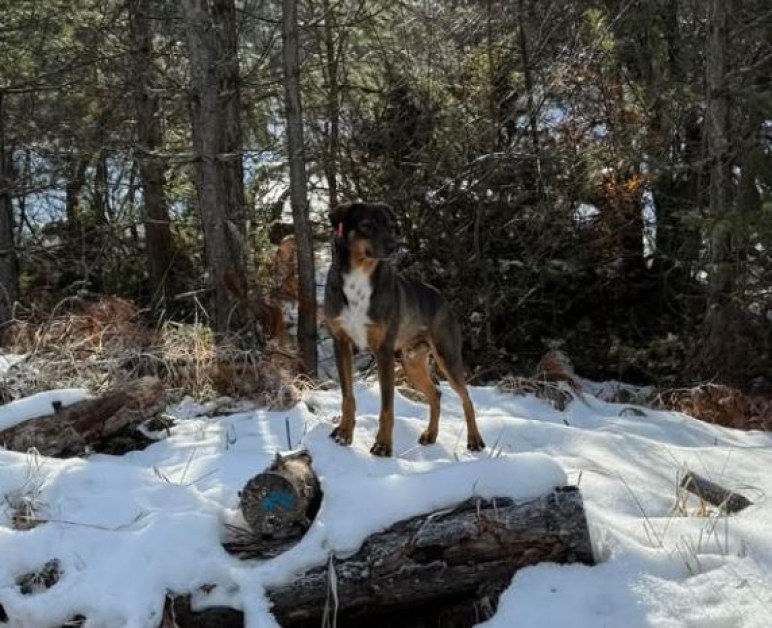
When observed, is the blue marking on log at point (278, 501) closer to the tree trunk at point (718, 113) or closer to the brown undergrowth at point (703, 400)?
the brown undergrowth at point (703, 400)

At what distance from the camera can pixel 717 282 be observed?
33.6 ft

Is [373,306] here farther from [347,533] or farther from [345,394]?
[347,533]

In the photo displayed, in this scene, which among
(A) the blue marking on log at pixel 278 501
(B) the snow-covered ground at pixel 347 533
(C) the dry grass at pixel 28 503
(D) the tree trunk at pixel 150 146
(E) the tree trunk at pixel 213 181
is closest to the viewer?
(B) the snow-covered ground at pixel 347 533

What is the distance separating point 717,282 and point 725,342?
692 mm

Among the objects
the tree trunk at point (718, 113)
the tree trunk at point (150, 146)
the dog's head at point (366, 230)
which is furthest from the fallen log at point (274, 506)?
the tree trunk at point (150, 146)

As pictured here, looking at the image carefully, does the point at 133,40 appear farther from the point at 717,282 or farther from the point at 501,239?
the point at 717,282

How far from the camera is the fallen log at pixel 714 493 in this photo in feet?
15.4

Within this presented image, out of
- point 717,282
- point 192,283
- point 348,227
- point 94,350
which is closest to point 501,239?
point 717,282

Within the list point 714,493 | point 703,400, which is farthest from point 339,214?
point 703,400

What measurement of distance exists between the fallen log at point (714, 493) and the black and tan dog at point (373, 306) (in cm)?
151

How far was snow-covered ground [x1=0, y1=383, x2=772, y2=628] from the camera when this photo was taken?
369 cm

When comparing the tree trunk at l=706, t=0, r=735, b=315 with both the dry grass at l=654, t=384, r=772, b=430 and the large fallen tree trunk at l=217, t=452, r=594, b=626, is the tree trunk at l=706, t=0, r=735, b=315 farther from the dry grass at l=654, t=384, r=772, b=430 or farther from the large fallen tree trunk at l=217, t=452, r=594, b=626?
the large fallen tree trunk at l=217, t=452, r=594, b=626

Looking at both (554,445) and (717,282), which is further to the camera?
(717,282)

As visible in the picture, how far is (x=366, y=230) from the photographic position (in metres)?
5.30
